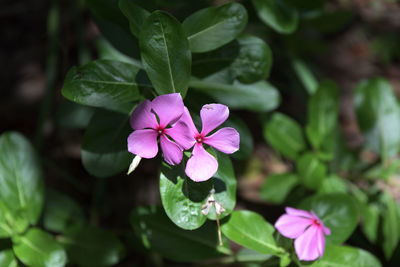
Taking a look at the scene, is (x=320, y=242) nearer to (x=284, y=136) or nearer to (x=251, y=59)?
(x=251, y=59)

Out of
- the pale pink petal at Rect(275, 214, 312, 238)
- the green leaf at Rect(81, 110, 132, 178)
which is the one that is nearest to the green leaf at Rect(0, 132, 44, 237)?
the green leaf at Rect(81, 110, 132, 178)

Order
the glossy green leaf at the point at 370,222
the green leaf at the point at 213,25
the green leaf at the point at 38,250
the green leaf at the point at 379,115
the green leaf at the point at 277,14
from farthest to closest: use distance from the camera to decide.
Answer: the green leaf at the point at 379,115 < the glossy green leaf at the point at 370,222 < the green leaf at the point at 277,14 < the green leaf at the point at 38,250 < the green leaf at the point at 213,25

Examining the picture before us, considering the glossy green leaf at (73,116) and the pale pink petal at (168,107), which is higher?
the pale pink petal at (168,107)

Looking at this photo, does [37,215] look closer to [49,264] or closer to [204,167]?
[49,264]

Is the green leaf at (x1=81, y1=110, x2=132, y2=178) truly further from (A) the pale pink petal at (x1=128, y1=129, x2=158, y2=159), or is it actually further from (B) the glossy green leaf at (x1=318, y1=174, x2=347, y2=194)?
(B) the glossy green leaf at (x1=318, y1=174, x2=347, y2=194)

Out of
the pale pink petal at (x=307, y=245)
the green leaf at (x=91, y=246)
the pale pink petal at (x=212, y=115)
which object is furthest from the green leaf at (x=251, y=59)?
the green leaf at (x=91, y=246)

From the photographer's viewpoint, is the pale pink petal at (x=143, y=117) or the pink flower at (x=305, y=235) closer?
the pale pink petal at (x=143, y=117)

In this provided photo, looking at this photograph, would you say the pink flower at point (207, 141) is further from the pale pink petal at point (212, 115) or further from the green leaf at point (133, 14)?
the green leaf at point (133, 14)

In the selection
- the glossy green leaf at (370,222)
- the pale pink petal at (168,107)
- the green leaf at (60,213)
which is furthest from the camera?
the glossy green leaf at (370,222)
